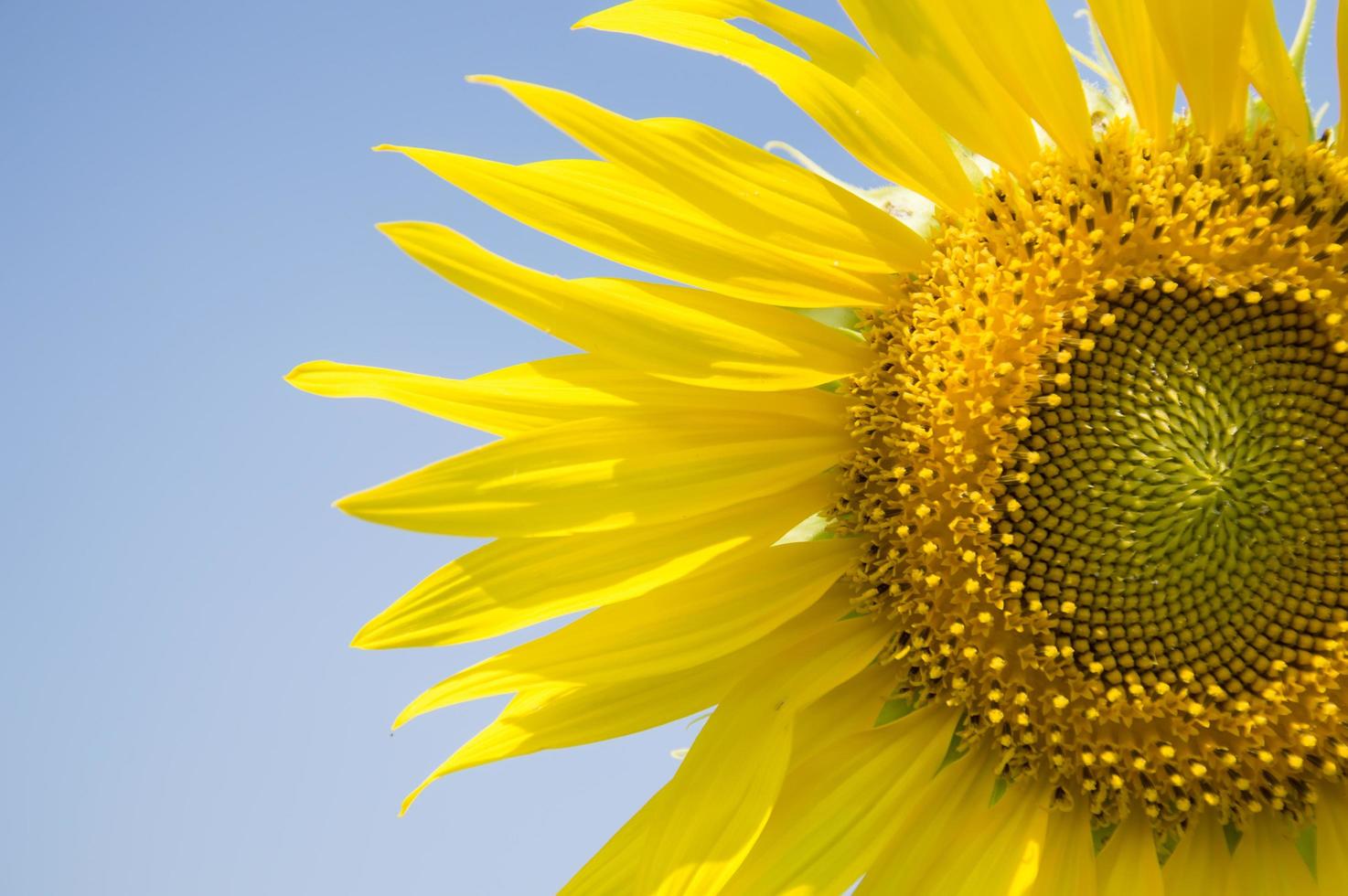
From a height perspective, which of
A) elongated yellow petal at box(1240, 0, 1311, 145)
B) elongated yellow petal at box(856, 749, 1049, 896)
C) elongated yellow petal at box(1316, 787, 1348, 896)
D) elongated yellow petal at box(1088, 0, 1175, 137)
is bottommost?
elongated yellow petal at box(1316, 787, 1348, 896)

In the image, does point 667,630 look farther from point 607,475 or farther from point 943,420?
point 943,420

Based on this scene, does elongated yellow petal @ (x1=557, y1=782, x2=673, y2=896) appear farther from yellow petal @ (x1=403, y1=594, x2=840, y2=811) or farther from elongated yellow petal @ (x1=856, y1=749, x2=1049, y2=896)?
elongated yellow petal @ (x1=856, y1=749, x2=1049, y2=896)

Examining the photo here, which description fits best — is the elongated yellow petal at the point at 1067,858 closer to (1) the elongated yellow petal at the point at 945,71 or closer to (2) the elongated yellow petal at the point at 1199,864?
(2) the elongated yellow petal at the point at 1199,864

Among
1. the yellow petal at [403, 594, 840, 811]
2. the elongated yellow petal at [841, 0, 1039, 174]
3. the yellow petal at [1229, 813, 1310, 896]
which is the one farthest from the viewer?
the yellow petal at [1229, 813, 1310, 896]

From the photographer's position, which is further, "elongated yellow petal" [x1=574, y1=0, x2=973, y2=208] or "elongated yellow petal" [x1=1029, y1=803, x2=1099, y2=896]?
"elongated yellow petal" [x1=1029, y1=803, x2=1099, y2=896]

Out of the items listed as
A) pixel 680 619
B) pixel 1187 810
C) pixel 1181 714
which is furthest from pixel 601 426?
pixel 1187 810

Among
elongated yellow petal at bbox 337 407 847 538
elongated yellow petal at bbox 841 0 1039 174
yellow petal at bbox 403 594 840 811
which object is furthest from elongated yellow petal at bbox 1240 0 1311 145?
yellow petal at bbox 403 594 840 811

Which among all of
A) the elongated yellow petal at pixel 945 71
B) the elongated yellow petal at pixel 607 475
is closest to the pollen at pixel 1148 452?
the elongated yellow petal at pixel 945 71

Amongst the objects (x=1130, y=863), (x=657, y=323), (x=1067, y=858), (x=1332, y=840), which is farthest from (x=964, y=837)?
(x=657, y=323)
